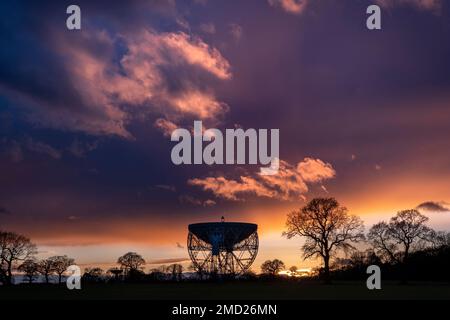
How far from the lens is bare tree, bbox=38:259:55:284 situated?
134m

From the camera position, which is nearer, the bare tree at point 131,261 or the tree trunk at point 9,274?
the tree trunk at point 9,274

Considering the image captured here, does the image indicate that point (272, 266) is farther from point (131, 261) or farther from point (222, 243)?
point (222, 243)

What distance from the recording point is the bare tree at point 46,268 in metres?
134

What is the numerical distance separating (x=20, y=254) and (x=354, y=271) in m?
73.0

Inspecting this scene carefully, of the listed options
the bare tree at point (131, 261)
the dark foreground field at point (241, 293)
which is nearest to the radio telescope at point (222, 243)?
the dark foreground field at point (241, 293)

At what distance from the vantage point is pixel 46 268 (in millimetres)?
136750

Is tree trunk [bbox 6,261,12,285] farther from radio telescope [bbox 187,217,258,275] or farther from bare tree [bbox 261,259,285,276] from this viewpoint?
bare tree [bbox 261,259,285,276]

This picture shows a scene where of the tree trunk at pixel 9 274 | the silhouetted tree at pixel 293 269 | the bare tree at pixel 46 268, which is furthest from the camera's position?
the silhouetted tree at pixel 293 269

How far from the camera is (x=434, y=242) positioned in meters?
90.1

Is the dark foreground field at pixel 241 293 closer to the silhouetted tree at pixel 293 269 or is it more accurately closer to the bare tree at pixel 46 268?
the bare tree at pixel 46 268

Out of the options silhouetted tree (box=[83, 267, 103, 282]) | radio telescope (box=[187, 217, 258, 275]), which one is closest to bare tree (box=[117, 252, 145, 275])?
silhouetted tree (box=[83, 267, 103, 282])
